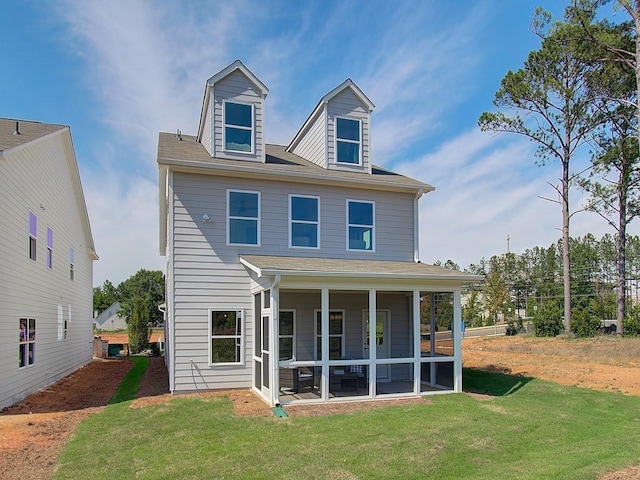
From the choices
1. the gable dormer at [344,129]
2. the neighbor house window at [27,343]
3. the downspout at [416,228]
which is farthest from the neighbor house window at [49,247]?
the downspout at [416,228]

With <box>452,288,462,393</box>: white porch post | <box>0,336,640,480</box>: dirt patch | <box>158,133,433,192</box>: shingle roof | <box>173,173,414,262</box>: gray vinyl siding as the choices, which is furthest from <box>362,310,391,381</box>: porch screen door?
<box>158,133,433,192</box>: shingle roof

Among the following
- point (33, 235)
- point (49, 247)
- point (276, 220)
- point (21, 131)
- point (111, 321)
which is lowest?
point (111, 321)

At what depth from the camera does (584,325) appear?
84.7 ft

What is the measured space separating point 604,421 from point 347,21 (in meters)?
10.6

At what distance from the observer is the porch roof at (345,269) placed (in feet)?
31.4

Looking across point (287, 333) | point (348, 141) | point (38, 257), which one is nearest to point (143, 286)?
point (38, 257)

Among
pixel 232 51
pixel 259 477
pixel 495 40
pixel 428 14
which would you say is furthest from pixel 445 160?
pixel 259 477

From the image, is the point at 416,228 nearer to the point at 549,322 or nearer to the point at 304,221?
the point at 304,221

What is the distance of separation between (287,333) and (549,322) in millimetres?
21700

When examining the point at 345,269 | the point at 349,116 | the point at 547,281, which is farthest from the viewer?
the point at 547,281

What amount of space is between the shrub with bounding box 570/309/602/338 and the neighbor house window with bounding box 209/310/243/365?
21955 mm

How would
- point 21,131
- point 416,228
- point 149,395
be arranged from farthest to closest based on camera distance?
1. point 416,228
2. point 21,131
3. point 149,395

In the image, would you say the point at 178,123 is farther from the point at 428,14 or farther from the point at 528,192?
the point at 528,192

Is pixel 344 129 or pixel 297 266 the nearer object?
pixel 297 266
